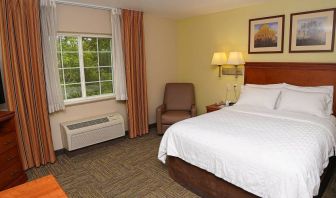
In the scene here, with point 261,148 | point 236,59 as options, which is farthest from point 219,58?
point 261,148

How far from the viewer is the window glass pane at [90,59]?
151 inches

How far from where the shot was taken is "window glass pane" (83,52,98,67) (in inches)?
151

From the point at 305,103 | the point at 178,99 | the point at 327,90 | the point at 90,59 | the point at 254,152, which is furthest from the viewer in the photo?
the point at 178,99

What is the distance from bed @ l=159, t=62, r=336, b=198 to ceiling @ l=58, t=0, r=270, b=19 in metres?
1.52

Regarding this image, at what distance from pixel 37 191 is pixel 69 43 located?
258cm

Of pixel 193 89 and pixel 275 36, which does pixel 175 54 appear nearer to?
pixel 193 89

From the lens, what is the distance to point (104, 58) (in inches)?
161

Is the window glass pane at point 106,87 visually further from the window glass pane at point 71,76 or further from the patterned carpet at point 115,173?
the patterned carpet at point 115,173

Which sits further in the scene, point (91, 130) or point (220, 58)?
point (220, 58)

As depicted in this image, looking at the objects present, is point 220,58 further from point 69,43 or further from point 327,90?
point 69,43

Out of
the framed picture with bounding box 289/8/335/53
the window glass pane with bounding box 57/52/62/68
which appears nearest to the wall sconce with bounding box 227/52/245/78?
the framed picture with bounding box 289/8/335/53

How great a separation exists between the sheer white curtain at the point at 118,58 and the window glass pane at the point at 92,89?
1.06 ft

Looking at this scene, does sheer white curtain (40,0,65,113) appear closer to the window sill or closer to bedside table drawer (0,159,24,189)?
the window sill

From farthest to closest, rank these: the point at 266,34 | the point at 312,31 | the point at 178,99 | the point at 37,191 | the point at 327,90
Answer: the point at 178,99 < the point at 266,34 < the point at 312,31 < the point at 327,90 < the point at 37,191
